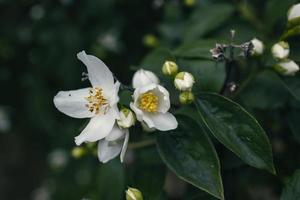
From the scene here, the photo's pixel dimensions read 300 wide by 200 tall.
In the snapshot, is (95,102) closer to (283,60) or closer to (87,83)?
(283,60)

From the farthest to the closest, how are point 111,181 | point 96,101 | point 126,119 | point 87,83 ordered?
point 87,83 < point 111,181 < point 96,101 < point 126,119

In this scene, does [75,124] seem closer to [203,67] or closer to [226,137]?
[203,67]

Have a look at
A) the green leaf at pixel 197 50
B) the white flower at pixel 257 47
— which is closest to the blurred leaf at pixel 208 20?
the green leaf at pixel 197 50

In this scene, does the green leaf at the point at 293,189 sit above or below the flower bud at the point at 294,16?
below

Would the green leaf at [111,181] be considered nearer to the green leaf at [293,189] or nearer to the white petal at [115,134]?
the white petal at [115,134]

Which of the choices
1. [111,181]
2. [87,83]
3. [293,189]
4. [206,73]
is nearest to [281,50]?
[206,73]

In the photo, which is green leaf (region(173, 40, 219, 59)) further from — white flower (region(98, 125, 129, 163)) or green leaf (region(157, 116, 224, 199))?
white flower (region(98, 125, 129, 163))

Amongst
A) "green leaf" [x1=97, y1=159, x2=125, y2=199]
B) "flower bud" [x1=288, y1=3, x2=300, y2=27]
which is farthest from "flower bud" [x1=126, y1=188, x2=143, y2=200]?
"flower bud" [x1=288, y1=3, x2=300, y2=27]
